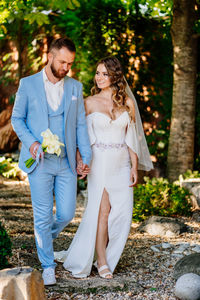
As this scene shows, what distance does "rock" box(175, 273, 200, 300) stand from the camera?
10.8 ft

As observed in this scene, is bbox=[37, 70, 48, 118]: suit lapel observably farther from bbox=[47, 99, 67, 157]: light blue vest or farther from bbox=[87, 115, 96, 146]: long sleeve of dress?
bbox=[87, 115, 96, 146]: long sleeve of dress

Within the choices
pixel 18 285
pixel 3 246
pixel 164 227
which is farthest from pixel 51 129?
pixel 164 227

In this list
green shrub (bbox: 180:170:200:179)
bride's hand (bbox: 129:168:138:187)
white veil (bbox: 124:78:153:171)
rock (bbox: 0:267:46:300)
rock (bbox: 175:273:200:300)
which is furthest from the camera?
green shrub (bbox: 180:170:200:179)

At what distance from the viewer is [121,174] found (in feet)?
13.4

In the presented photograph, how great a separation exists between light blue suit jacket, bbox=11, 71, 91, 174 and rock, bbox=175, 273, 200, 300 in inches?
51.6

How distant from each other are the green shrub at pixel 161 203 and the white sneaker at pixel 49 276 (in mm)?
2773

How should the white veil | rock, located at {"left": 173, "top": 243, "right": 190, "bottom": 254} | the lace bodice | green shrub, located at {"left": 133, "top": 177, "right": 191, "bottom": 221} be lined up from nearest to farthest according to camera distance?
the lace bodice → the white veil → rock, located at {"left": 173, "top": 243, "right": 190, "bottom": 254} → green shrub, located at {"left": 133, "top": 177, "right": 191, "bottom": 221}

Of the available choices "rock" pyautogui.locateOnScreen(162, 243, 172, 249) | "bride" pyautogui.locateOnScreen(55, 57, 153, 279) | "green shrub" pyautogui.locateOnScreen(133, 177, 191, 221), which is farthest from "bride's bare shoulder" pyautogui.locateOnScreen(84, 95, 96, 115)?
"green shrub" pyautogui.locateOnScreen(133, 177, 191, 221)

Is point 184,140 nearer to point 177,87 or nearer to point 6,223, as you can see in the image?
point 177,87

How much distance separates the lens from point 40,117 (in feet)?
11.7

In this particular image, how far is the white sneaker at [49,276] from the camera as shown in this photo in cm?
354

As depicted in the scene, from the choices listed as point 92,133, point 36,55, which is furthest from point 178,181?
point 36,55

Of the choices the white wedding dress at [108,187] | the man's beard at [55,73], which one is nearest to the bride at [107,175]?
the white wedding dress at [108,187]

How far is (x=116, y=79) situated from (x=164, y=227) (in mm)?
2299
